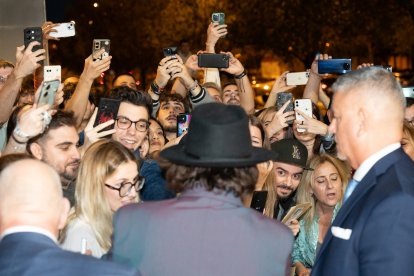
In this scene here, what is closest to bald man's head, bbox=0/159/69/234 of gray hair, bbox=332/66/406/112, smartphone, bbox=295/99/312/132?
gray hair, bbox=332/66/406/112

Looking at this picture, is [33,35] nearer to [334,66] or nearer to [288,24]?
[334,66]

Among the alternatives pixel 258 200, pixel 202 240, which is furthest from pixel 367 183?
pixel 258 200

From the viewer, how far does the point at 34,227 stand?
130 inches

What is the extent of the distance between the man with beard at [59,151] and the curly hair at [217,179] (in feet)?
7.40

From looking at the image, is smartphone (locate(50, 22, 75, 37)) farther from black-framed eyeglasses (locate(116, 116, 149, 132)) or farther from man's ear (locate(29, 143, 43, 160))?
man's ear (locate(29, 143, 43, 160))

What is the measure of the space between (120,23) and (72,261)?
107 feet

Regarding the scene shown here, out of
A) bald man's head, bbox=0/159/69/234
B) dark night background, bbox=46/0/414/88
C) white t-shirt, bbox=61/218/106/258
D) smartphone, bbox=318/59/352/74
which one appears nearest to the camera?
bald man's head, bbox=0/159/69/234

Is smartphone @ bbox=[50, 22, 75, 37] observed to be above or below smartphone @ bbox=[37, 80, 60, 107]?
above

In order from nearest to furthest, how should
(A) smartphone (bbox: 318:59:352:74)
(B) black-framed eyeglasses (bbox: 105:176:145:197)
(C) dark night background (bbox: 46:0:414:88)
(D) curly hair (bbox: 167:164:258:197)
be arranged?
(D) curly hair (bbox: 167:164:258:197)
(B) black-framed eyeglasses (bbox: 105:176:145:197)
(A) smartphone (bbox: 318:59:352:74)
(C) dark night background (bbox: 46:0:414:88)

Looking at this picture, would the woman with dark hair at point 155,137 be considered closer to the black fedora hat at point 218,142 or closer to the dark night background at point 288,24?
the black fedora hat at point 218,142

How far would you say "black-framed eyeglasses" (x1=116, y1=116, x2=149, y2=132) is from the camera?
22.4 ft

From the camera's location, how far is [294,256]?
700 cm

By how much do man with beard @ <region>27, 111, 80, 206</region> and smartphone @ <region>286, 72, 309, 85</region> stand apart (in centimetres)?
417

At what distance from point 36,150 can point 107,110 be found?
80cm
